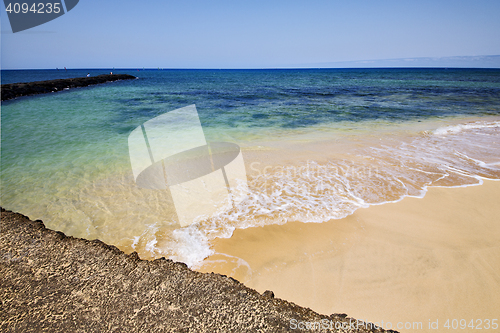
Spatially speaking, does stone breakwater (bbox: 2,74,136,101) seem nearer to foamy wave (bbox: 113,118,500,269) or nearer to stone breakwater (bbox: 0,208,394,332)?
foamy wave (bbox: 113,118,500,269)

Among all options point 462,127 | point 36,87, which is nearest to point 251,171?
point 462,127

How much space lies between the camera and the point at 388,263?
264 centimetres

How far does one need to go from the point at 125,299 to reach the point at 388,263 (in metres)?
2.64

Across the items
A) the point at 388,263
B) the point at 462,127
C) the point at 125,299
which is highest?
the point at 125,299

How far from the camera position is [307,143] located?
7.02 meters

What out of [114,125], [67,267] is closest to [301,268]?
[67,267]

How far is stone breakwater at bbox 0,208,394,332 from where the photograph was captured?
1.42 metres

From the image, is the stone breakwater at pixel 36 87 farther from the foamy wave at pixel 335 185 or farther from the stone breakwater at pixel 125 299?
the stone breakwater at pixel 125 299

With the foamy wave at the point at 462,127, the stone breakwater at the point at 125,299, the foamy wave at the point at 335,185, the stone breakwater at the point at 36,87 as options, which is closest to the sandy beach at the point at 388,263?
the foamy wave at the point at 335,185

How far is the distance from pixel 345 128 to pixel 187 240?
7.52 meters

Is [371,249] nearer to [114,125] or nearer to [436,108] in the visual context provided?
[114,125]

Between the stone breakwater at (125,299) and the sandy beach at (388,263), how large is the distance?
2.81 ft

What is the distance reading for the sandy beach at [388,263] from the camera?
217cm

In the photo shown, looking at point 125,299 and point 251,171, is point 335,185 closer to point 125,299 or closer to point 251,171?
point 251,171
